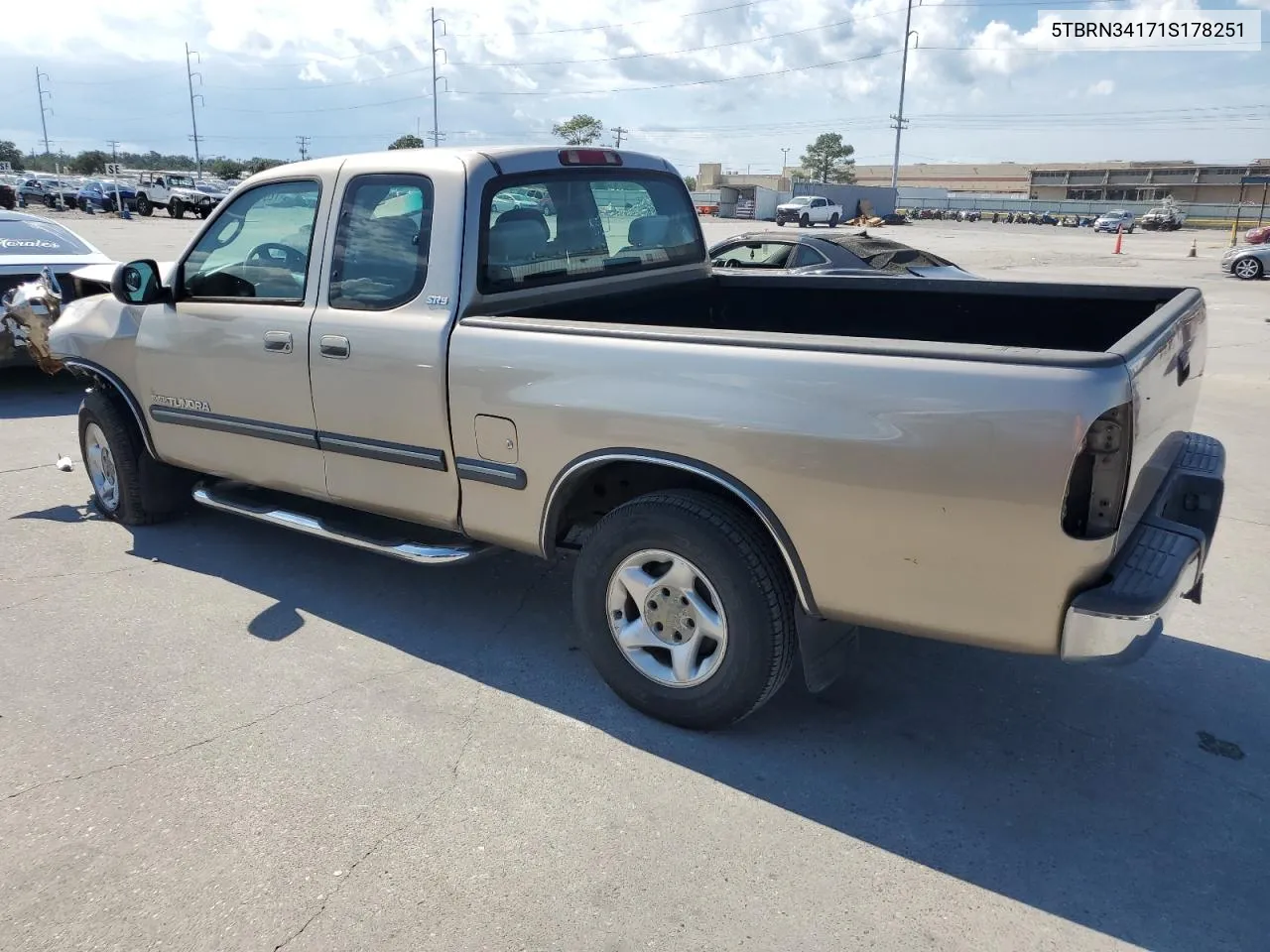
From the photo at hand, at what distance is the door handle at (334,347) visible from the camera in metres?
4.00

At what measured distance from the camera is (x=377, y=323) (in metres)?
3.92

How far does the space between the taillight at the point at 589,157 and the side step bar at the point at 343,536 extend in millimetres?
1758

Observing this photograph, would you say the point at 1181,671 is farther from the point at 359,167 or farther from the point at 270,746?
the point at 359,167

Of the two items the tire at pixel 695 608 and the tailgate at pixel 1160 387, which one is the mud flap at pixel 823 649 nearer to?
the tire at pixel 695 608

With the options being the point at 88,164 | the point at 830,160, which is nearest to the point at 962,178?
the point at 830,160

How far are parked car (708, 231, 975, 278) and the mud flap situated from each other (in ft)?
24.4

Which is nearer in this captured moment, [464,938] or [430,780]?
[464,938]

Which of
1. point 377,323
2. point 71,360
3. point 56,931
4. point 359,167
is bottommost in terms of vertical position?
point 56,931

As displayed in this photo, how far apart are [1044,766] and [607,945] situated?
5.51 ft

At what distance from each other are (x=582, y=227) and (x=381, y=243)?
0.93 meters

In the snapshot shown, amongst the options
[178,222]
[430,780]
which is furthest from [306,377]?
[178,222]

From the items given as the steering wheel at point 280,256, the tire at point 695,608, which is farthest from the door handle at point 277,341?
the tire at point 695,608

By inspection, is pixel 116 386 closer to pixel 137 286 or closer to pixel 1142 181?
pixel 137 286

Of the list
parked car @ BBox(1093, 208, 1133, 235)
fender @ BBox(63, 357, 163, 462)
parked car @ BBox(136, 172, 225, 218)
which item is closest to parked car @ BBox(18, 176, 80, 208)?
parked car @ BBox(136, 172, 225, 218)
